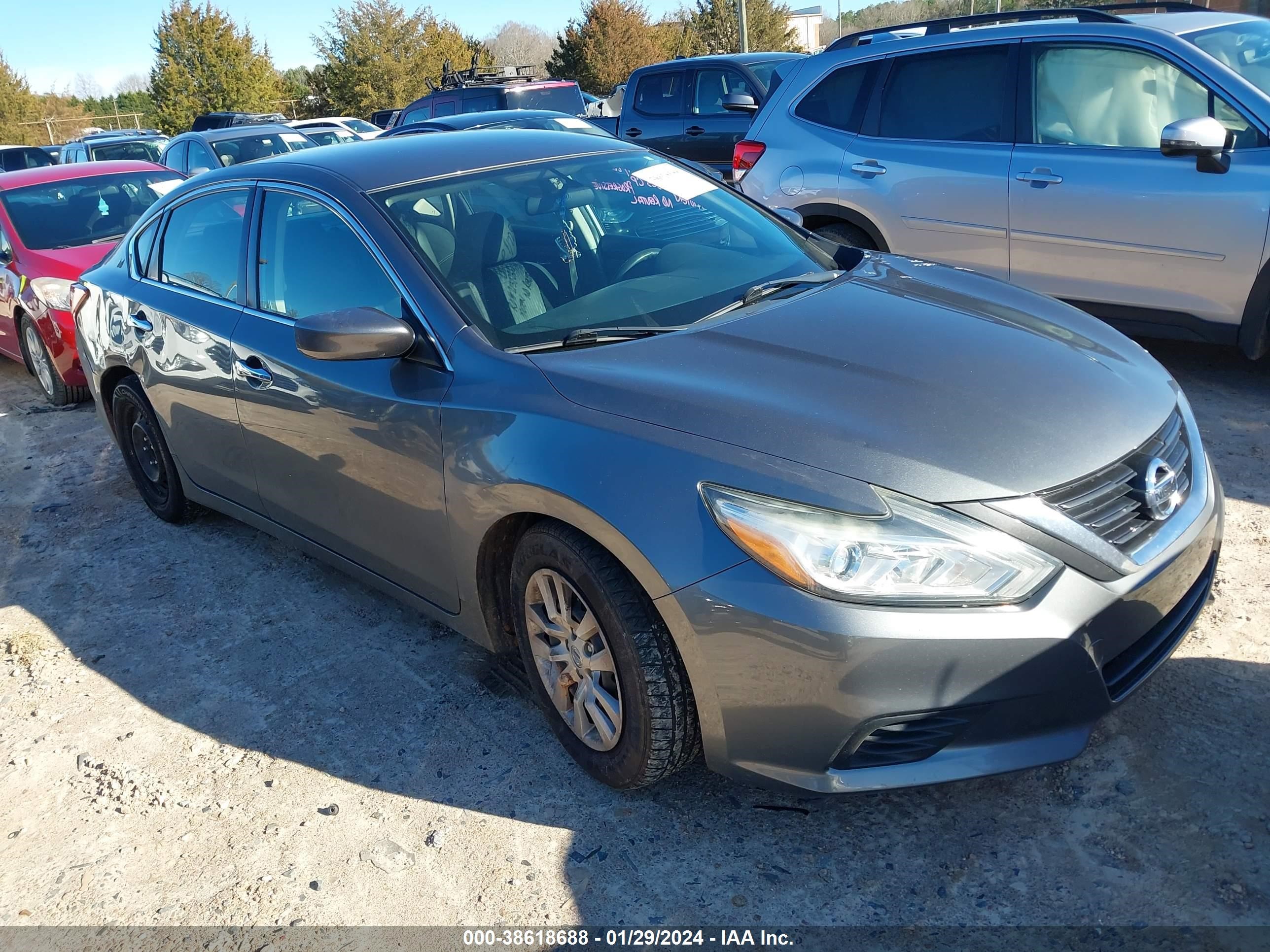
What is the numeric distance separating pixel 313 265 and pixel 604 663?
1778 millimetres

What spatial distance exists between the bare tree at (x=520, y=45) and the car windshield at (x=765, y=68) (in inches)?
2034

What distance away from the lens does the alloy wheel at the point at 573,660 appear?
107 inches

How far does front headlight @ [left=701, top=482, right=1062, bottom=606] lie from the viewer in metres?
2.25

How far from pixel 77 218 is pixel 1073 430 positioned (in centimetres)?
795

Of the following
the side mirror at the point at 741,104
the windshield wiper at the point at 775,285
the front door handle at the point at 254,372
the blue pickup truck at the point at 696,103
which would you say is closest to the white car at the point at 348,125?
the blue pickup truck at the point at 696,103

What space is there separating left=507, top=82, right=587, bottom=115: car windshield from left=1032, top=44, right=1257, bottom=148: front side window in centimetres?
915

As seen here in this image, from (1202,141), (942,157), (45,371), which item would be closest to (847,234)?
(942,157)

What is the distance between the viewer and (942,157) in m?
5.86

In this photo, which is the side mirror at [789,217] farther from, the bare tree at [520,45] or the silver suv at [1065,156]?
the bare tree at [520,45]

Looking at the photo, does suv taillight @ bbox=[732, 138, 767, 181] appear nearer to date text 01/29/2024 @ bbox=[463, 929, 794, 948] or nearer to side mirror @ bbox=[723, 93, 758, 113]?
side mirror @ bbox=[723, 93, 758, 113]

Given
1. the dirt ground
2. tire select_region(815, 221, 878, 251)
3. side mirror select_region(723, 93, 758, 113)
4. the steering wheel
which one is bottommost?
the dirt ground

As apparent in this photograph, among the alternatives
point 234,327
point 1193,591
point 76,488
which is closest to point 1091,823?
point 1193,591

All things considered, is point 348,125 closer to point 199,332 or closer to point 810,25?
point 199,332

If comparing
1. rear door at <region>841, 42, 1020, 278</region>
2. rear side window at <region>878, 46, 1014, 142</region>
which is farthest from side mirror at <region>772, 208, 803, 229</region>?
rear side window at <region>878, 46, 1014, 142</region>
